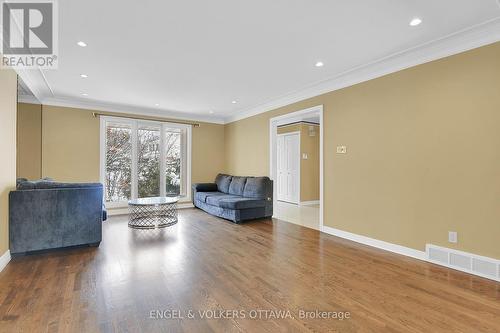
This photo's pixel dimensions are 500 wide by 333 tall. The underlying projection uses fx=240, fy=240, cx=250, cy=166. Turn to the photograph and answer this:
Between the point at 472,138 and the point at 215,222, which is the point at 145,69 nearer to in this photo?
the point at 215,222

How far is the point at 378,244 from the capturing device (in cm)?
351

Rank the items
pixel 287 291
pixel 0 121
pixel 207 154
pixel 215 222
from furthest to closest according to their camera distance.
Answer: pixel 207 154
pixel 215 222
pixel 0 121
pixel 287 291

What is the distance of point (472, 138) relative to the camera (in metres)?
2.67

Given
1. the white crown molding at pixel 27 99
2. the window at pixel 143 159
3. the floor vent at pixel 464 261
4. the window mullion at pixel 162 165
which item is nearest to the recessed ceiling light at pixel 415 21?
the floor vent at pixel 464 261

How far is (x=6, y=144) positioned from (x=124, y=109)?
10.8ft

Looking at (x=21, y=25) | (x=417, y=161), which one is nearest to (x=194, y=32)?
(x=21, y=25)

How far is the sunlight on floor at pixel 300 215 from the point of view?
5035 mm

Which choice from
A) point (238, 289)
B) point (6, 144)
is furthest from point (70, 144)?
point (238, 289)

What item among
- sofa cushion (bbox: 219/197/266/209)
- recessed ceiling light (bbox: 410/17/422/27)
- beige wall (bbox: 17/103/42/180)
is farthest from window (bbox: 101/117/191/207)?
recessed ceiling light (bbox: 410/17/422/27)

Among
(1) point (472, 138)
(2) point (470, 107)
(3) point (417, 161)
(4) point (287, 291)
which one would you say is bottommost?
(4) point (287, 291)

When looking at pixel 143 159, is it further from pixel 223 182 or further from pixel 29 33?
pixel 29 33

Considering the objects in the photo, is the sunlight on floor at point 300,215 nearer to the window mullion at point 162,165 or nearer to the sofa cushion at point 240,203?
the sofa cushion at point 240,203

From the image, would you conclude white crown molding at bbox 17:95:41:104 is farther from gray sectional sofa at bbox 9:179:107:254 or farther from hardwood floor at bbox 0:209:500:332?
hardwood floor at bbox 0:209:500:332

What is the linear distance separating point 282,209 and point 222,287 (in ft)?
14.4
